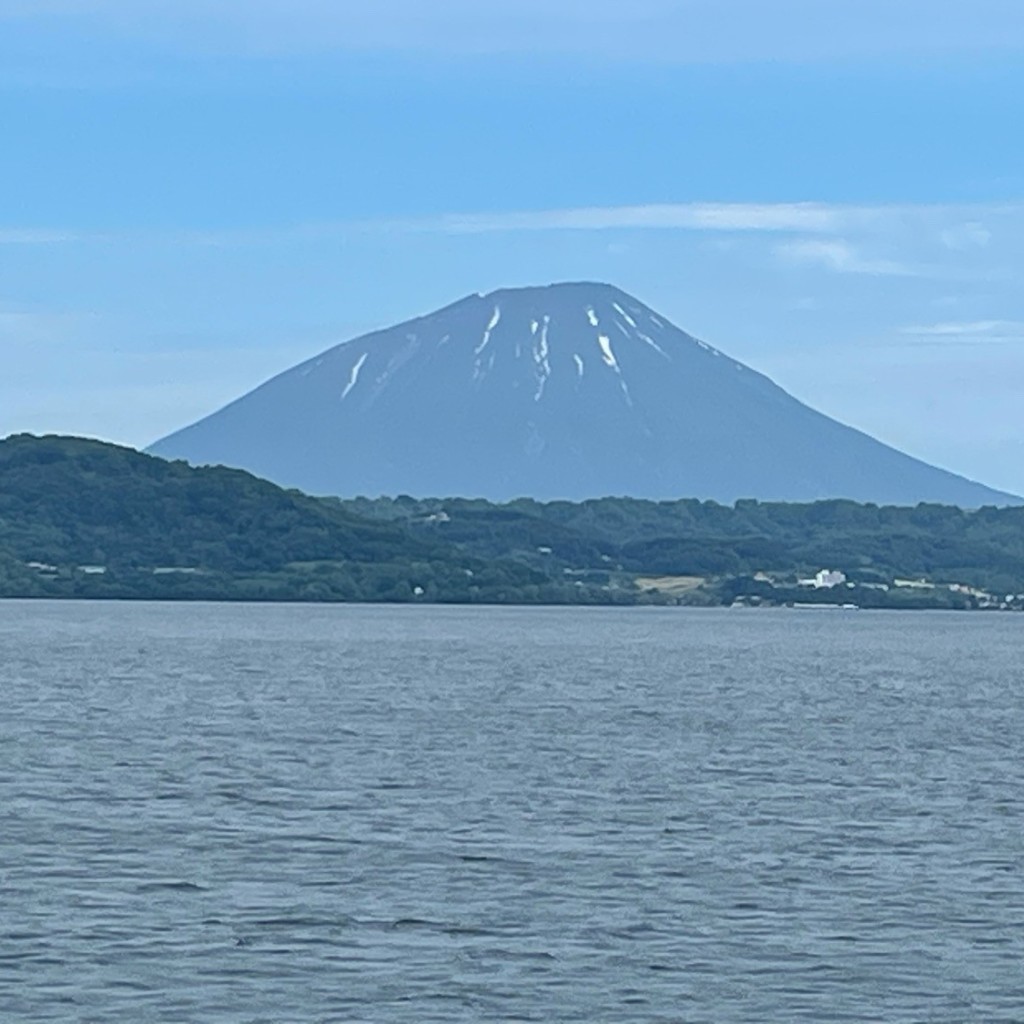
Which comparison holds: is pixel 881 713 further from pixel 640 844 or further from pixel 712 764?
pixel 640 844

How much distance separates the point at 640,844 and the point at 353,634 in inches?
5220

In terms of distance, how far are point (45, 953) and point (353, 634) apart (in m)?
143

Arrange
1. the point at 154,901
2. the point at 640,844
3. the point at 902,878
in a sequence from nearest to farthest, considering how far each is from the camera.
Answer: the point at 154,901 → the point at 902,878 → the point at 640,844

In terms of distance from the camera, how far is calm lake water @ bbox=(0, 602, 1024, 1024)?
93.8ft

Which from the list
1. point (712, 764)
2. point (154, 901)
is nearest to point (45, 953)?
point (154, 901)

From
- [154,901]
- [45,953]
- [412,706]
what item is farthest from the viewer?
[412,706]

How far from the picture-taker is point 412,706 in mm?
83625

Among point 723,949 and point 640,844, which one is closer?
point 723,949

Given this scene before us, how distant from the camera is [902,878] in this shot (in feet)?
123

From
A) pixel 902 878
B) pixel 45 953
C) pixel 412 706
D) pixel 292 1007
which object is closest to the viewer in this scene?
pixel 292 1007

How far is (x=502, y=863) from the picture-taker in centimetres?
3859

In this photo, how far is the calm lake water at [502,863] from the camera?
1125 inches

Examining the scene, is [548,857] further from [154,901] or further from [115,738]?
[115,738]

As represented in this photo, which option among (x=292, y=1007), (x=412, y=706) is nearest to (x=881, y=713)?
(x=412, y=706)
